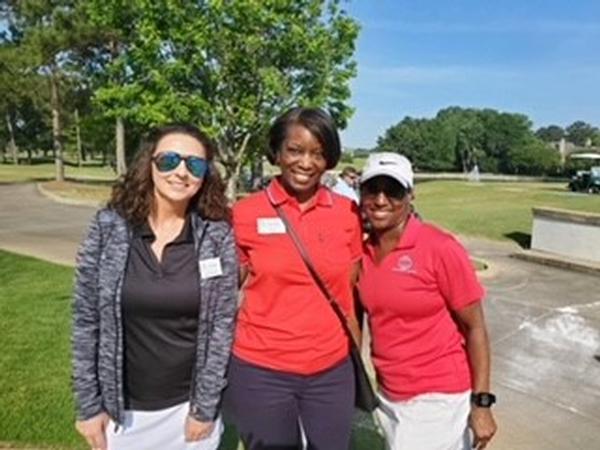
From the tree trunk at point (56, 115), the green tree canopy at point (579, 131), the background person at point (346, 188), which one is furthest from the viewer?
the green tree canopy at point (579, 131)

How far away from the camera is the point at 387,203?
2508mm

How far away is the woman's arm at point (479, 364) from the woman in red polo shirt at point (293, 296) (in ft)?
1.56

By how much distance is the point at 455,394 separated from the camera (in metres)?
2.53

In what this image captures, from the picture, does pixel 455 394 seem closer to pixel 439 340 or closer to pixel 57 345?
pixel 439 340

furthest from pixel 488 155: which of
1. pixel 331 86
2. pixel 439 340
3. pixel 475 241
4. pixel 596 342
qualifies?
pixel 439 340

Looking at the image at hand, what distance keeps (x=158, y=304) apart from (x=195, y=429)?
57cm

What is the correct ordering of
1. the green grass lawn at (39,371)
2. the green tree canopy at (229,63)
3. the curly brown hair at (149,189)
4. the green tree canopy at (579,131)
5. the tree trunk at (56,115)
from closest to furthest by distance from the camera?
the curly brown hair at (149,189) < the green grass lawn at (39,371) < the green tree canopy at (229,63) < the tree trunk at (56,115) < the green tree canopy at (579,131)

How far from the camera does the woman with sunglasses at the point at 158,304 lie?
2373mm

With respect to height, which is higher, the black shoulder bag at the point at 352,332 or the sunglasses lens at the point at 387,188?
the sunglasses lens at the point at 387,188

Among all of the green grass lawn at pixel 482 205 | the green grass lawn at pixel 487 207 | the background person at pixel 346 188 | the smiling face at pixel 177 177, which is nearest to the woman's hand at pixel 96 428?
the smiling face at pixel 177 177

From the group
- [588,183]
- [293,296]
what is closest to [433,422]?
[293,296]

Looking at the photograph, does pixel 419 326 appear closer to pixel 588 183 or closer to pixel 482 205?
pixel 482 205

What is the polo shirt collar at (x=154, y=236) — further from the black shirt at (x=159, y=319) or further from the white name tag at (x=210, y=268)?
the white name tag at (x=210, y=268)

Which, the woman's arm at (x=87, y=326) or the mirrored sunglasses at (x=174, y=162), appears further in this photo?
the mirrored sunglasses at (x=174, y=162)
